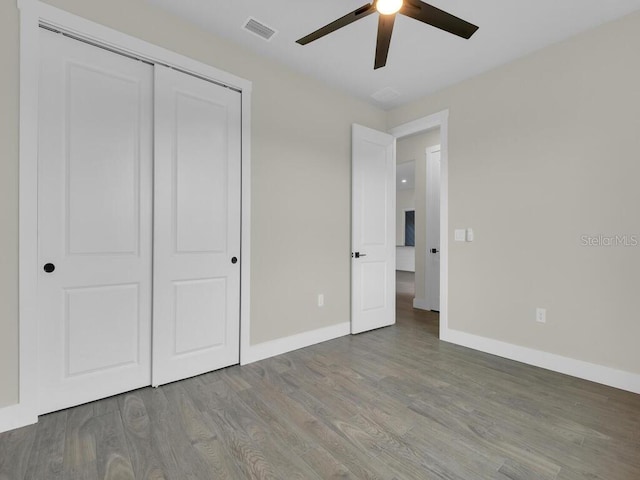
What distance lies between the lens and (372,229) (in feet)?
12.8

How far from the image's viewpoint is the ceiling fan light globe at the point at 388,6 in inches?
71.7

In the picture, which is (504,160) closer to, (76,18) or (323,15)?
(323,15)

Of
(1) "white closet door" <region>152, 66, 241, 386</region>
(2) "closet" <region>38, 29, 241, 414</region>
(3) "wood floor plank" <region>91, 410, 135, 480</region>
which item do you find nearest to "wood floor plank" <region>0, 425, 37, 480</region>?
(2) "closet" <region>38, 29, 241, 414</region>

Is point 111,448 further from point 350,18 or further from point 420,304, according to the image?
A: point 420,304

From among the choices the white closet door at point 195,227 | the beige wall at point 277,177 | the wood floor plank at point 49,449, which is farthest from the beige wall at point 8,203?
the white closet door at point 195,227

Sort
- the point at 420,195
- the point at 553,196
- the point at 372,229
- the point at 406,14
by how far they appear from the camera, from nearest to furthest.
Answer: the point at 406,14 < the point at 553,196 < the point at 372,229 < the point at 420,195

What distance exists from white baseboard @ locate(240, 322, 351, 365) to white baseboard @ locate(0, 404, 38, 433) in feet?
4.58

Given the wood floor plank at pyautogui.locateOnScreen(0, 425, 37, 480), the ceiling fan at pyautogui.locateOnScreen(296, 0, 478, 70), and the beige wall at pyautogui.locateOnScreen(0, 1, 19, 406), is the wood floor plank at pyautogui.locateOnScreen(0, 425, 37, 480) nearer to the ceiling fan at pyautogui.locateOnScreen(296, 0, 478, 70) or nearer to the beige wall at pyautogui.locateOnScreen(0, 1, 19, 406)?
the beige wall at pyautogui.locateOnScreen(0, 1, 19, 406)

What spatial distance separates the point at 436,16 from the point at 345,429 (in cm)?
250

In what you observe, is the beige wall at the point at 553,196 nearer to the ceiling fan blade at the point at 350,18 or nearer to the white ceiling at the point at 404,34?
the white ceiling at the point at 404,34

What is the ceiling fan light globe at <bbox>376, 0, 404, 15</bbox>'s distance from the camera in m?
1.82

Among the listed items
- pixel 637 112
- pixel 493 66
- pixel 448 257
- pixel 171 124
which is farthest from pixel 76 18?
pixel 637 112

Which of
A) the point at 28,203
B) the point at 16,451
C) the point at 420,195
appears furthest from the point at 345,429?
the point at 420,195

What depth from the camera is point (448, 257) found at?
140 inches
